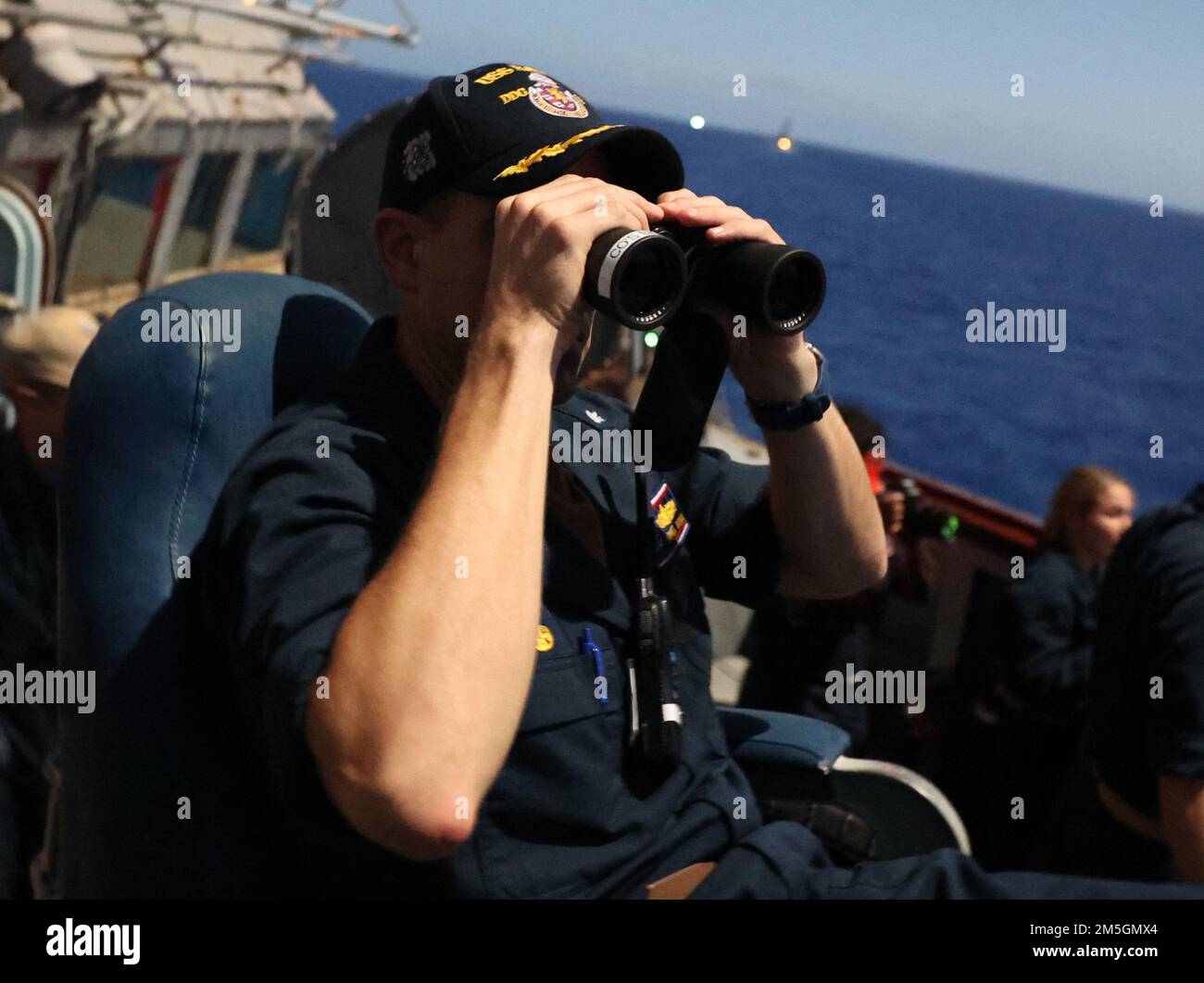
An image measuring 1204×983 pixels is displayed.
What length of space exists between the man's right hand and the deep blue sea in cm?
1494

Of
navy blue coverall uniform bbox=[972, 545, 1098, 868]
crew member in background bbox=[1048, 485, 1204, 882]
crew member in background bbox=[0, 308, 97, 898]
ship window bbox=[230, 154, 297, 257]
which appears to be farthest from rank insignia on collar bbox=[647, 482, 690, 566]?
ship window bbox=[230, 154, 297, 257]

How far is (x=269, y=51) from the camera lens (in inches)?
358

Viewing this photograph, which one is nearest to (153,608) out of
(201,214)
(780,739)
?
(780,739)

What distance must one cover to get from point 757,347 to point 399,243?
0.50 metres

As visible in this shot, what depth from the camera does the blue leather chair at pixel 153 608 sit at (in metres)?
1.43

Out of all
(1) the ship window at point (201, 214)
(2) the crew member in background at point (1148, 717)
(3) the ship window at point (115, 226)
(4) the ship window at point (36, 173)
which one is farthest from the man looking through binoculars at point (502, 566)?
(1) the ship window at point (201, 214)

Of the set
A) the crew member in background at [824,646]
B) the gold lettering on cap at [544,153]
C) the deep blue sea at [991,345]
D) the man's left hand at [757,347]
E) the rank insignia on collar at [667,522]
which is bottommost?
the deep blue sea at [991,345]

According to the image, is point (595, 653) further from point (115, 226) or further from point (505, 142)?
point (115, 226)

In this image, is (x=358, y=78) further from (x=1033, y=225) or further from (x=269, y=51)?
(x=269, y=51)

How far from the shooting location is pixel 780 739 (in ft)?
6.50

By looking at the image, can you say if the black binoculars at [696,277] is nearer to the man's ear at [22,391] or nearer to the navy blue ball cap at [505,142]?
the navy blue ball cap at [505,142]

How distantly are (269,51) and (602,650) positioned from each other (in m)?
8.74

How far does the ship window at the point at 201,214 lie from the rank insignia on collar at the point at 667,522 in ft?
24.1
